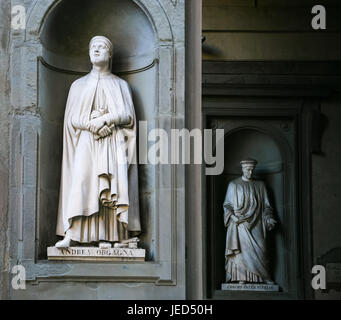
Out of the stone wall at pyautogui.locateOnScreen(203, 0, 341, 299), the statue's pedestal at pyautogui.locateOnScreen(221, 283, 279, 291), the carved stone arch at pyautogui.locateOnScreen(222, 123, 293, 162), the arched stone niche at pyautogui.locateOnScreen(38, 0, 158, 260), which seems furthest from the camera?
the carved stone arch at pyautogui.locateOnScreen(222, 123, 293, 162)

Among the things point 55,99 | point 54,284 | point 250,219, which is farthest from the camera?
point 250,219

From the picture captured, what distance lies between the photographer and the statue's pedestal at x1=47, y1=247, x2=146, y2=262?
1148 centimetres

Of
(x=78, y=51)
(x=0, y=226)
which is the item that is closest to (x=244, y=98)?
(x=78, y=51)

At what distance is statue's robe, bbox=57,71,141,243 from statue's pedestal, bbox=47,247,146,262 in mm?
143

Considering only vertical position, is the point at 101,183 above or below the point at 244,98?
below

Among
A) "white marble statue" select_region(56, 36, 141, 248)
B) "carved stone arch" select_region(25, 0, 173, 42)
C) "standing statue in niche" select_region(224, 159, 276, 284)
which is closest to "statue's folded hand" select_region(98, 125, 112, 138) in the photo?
"white marble statue" select_region(56, 36, 141, 248)

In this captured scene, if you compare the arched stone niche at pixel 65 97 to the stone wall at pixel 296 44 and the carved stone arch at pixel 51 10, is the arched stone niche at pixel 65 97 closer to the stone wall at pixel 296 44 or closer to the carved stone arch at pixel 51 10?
the carved stone arch at pixel 51 10

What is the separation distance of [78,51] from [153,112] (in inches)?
51.4

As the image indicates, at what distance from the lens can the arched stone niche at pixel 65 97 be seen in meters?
11.5

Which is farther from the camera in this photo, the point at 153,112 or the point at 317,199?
the point at 317,199

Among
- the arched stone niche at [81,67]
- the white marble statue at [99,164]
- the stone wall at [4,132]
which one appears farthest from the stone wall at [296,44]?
the stone wall at [4,132]

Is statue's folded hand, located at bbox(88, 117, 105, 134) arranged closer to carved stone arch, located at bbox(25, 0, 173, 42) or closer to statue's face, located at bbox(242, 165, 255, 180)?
carved stone arch, located at bbox(25, 0, 173, 42)

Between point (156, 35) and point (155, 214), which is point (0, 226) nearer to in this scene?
point (155, 214)

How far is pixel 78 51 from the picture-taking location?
12562 millimetres
